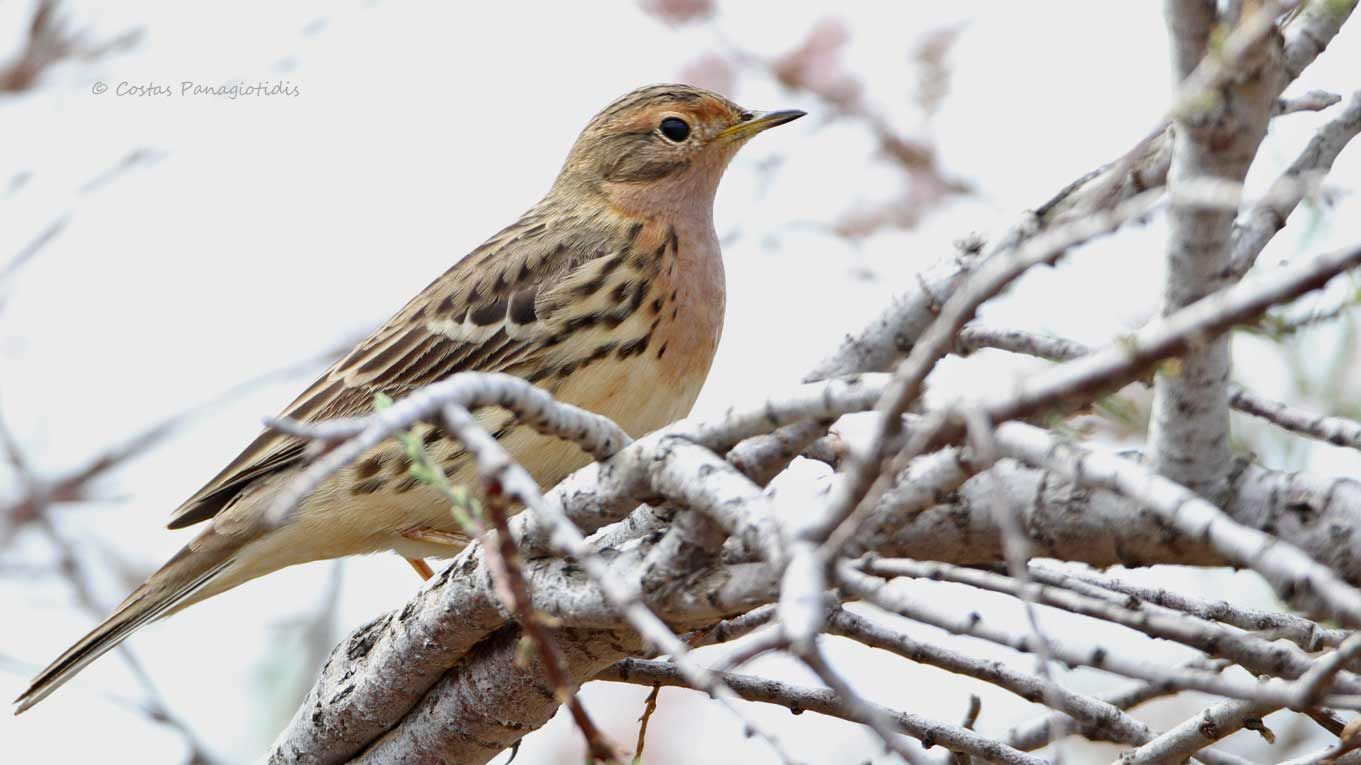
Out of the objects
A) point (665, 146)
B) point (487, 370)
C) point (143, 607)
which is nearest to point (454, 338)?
point (487, 370)

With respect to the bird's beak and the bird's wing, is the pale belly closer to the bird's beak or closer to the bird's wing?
the bird's wing

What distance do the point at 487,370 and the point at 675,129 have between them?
2.20m

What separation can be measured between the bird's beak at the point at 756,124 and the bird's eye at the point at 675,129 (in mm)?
206

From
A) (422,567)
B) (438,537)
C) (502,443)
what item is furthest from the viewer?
(422,567)

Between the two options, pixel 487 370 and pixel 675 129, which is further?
pixel 675 129

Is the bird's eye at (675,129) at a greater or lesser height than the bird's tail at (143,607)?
greater

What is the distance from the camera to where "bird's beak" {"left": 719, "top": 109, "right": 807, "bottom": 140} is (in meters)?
8.27

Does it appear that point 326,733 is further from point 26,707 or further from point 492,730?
point 26,707

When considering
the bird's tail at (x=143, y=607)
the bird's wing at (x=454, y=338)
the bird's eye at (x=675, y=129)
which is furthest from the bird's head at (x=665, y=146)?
the bird's tail at (x=143, y=607)

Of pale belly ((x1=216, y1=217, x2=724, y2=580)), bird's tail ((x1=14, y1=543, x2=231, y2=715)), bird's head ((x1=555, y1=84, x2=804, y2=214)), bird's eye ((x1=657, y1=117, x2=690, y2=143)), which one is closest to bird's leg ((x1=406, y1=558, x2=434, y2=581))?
pale belly ((x1=216, y1=217, x2=724, y2=580))

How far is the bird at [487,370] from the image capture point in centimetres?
672

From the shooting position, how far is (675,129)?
8.46m

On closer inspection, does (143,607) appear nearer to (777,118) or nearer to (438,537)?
(438,537)

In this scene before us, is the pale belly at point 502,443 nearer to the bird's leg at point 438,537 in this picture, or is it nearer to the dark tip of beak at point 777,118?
the bird's leg at point 438,537
